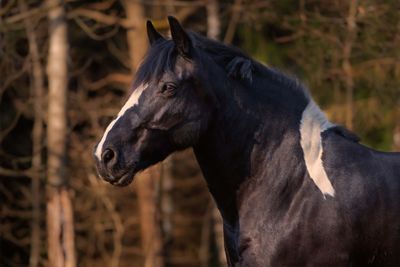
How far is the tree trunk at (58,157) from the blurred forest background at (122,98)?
0.05ft

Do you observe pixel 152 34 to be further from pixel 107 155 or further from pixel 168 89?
pixel 107 155

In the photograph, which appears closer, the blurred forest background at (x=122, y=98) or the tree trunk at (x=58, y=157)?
the tree trunk at (x=58, y=157)

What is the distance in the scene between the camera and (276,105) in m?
5.35

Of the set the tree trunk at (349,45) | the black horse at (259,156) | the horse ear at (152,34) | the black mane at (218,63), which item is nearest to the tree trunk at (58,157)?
the tree trunk at (349,45)

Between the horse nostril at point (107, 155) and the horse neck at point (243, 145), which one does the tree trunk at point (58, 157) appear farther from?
the horse nostril at point (107, 155)

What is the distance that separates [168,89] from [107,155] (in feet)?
1.68

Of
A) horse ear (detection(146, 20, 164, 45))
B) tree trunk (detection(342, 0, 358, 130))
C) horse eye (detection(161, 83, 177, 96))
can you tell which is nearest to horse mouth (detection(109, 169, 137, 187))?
horse eye (detection(161, 83, 177, 96))

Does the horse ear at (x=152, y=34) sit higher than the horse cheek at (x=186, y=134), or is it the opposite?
the horse ear at (x=152, y=34)

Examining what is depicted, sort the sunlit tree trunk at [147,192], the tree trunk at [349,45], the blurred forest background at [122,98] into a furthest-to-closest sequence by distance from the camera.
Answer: the sunlit tree trunk at [147,192]
the blurred forest background at [122,98]
the tree trunk at [349,45]

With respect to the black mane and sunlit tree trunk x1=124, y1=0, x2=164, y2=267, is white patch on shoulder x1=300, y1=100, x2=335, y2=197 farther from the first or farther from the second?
sunlit tree trunk x1=124, y1=0, x2=164, y2=267

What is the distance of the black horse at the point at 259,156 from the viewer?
5.03 metres

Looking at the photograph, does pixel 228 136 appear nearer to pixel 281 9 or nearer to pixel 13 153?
Result: pixel 281 9

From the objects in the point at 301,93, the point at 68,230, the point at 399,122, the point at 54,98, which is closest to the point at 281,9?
the point at 399,122

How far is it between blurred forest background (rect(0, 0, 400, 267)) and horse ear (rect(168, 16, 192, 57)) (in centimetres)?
554
